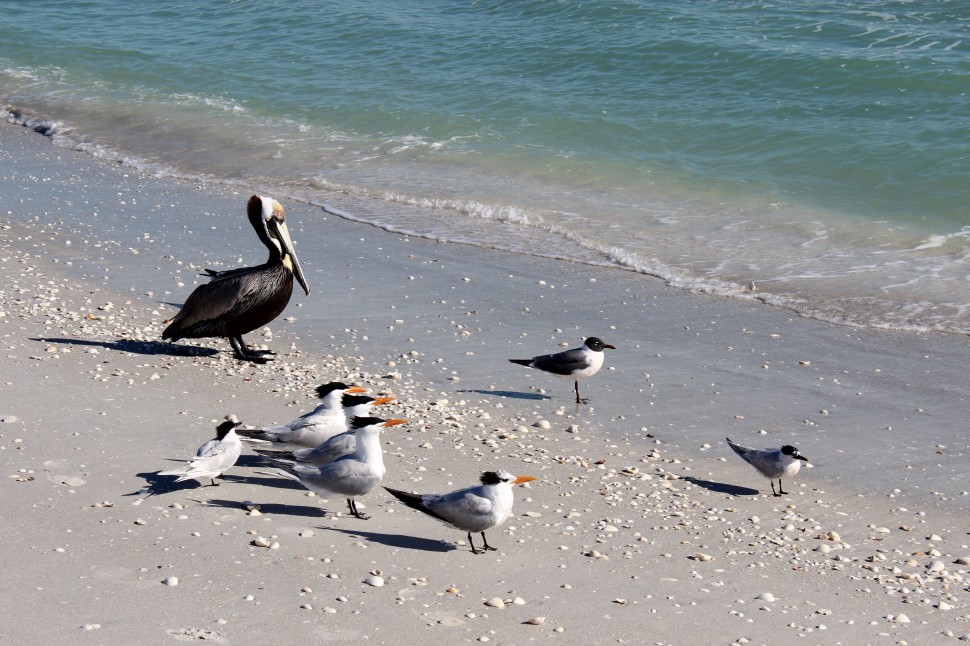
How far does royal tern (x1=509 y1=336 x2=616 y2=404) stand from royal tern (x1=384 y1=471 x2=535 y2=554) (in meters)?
2.70

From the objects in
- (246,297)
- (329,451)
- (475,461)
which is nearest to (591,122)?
(246,297)

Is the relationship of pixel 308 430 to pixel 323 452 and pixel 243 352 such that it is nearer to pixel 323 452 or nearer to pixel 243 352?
pixel 323 452

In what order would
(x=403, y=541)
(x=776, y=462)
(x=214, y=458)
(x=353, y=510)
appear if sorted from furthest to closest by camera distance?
(x=776, y=462)
(x=353, y=510)
(x=214, y=458)
(x=403, y=541)

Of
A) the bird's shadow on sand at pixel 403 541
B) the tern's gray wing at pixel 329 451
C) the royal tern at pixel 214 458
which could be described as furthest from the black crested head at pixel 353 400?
the bird's shadow on sand at pixel 403 541

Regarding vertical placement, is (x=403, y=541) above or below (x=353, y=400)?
below

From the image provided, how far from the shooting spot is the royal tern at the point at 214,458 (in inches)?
300

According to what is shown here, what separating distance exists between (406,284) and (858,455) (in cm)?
559

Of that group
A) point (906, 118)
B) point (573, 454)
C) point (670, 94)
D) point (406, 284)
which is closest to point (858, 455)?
point (573, 454)

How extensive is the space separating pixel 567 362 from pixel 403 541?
2920 millimetres

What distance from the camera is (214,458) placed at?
303 inches

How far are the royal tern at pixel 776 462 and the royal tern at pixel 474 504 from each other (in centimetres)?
208

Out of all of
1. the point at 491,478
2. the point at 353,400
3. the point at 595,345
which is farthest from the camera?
the point at 595,345

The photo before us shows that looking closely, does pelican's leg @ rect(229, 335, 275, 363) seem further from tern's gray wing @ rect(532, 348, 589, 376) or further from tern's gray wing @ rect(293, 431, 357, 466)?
tern's gray wing @ rect(293, 431, 357, 466)

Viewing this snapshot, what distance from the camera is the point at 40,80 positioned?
25.2 metres
